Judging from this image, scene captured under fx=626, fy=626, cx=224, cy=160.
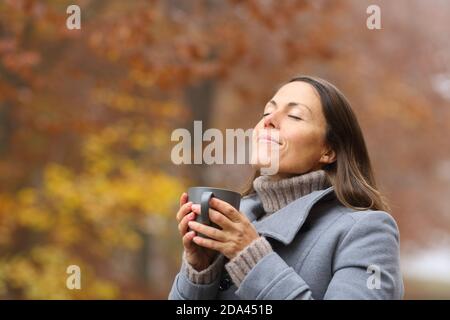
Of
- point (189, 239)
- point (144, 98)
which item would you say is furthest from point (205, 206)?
point (144, 98)

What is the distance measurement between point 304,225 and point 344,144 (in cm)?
34

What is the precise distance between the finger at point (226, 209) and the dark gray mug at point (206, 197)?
0.07ft

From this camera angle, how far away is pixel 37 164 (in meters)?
9.73

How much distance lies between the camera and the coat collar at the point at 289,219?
2.03m

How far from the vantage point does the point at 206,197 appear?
190 cm

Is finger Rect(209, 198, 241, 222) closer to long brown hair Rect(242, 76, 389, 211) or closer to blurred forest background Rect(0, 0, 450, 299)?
→ long brown hair Rect(242, 76, 389, 211)

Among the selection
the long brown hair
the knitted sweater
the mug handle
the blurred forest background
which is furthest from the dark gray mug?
the blurred forest background

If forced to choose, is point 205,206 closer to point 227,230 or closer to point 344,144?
point 227,230

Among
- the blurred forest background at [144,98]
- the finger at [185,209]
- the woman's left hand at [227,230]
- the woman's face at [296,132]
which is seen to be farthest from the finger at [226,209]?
the blurred forest background at [144,98]

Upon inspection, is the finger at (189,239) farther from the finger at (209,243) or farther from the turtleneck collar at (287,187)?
the turtleneck collar at (287,187)

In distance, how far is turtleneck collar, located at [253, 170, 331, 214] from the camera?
2186 millimetres
